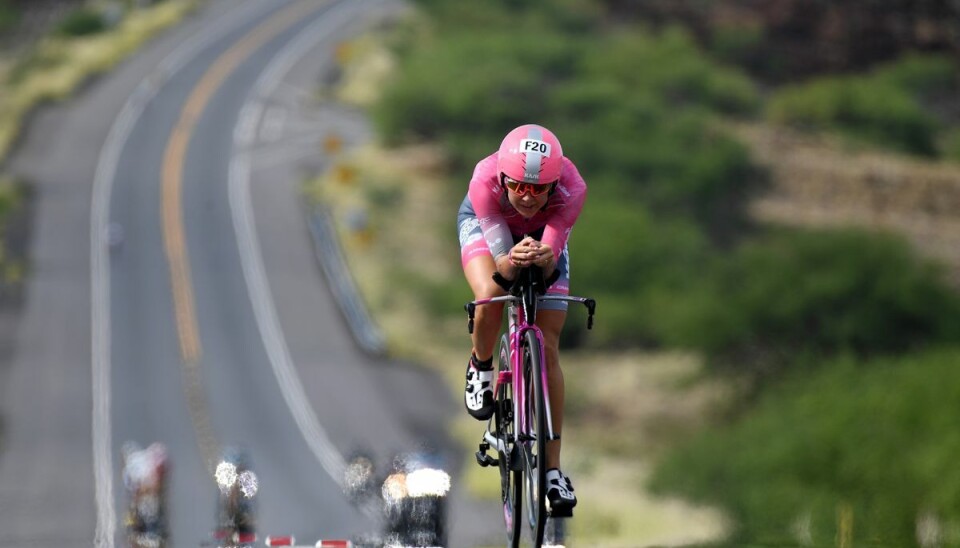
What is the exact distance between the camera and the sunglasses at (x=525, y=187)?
9914 millimetres

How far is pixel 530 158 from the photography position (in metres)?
9.80

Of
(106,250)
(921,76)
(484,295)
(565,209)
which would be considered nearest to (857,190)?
(921,76)

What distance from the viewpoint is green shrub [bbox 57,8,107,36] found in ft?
311

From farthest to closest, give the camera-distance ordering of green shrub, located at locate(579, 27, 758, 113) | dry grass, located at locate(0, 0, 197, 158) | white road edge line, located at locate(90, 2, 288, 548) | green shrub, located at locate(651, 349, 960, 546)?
green shrub, located at locate(579, 27, 758, 113), dry grass, located at locate(0, 0, 197, 158), white road edge line, located at locate(90, 2, 288, 548), green shrub, located at locate(651, 349, 960, 546)

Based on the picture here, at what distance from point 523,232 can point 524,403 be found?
122 centimetres

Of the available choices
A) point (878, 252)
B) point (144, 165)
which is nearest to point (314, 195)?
point (144, 165)

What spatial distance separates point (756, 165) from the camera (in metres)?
85.6

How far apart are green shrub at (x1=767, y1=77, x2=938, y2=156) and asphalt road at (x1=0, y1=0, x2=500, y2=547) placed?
33.8 m

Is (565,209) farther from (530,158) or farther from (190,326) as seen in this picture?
(190,326)

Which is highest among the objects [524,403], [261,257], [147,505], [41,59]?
[41,59]

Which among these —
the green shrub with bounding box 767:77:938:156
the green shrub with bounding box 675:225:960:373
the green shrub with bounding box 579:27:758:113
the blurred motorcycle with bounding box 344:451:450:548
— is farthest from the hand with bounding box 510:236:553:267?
the green shrub with bounding box 767:77:938:156

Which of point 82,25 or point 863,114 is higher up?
point 82,25

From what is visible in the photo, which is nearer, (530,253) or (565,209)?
(530,253)

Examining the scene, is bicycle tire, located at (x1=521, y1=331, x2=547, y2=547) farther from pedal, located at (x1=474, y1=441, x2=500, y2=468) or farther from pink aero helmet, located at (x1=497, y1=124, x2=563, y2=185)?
pink aero helmet, located at (x1=497, y1=124, x2=563, y2=185)
